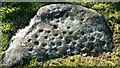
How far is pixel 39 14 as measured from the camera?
8.56 meters

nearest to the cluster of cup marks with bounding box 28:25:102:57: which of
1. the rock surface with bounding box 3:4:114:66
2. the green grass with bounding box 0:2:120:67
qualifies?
the rock surface with bounding box 3:4:114:66

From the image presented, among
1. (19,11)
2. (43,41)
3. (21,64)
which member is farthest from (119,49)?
(19,11)

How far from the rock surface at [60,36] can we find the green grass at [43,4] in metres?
0.15

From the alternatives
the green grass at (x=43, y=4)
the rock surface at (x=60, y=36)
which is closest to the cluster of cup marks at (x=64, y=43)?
the rock surface at (x=60, y=36)

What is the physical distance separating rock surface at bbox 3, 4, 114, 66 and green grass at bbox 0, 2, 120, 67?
15 cm

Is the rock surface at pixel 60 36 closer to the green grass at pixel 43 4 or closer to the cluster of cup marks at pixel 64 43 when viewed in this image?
the cluster of cup marks at pixel 64 43

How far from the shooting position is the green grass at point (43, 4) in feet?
23.7

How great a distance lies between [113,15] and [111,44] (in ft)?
3.99

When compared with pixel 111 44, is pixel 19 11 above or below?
above

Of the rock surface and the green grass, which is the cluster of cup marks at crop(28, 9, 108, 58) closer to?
the rock surface

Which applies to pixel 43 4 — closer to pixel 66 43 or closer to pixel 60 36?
pixel 60 36

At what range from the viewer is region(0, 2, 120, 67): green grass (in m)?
7.23

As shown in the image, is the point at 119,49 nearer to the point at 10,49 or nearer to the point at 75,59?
the point at 75,59

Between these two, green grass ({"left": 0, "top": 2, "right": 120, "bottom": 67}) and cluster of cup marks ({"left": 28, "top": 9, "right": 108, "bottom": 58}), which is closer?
green grass ({"left": 0, "top": 2, "right": 120, "bottom": 67})
